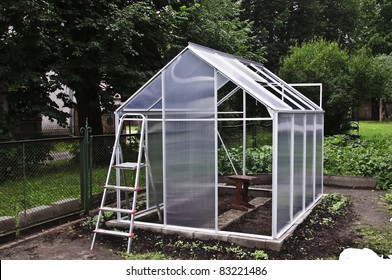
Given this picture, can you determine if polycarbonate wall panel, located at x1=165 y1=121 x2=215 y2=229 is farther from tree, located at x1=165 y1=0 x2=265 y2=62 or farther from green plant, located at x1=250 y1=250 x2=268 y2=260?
tree, located at x1=165 y1=0 x2=265 y2=62

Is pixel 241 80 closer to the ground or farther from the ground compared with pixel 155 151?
farther from the ground

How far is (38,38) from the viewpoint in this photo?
9586 millimetres

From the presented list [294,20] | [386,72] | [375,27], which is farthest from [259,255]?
[375,27]

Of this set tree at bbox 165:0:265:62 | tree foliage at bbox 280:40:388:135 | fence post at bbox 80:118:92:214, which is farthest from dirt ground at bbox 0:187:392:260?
tree foliage at bbox 280:40:388:135

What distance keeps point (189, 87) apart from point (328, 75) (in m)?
13.1

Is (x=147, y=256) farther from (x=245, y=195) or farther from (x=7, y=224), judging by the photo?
(x=245, y=195)

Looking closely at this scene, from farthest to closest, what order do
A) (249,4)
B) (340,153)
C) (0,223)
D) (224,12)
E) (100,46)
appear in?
(249,4) < (224,12) < (340,153) < (100,46) < (0,223)

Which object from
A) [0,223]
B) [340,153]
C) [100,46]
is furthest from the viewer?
[340,153]

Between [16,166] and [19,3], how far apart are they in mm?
4351

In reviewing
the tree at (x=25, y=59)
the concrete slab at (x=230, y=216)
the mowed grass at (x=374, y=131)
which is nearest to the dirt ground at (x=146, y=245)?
the concrete slab at (x=230, y=216)

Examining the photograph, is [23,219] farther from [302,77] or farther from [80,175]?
[302,77]

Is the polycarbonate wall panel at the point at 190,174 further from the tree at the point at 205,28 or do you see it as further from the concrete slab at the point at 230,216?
the tree at the point at 205,28

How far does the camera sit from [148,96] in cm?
689

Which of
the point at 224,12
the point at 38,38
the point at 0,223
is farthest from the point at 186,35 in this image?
the point at 0,223
